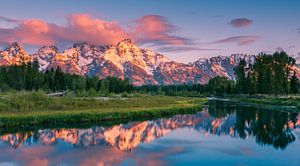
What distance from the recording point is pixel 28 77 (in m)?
129

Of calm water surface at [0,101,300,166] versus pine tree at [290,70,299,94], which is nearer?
calm water surface at [0,101,300,166]

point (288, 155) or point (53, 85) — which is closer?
point (288, 155)

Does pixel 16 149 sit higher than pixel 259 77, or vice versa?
pixel 259 77

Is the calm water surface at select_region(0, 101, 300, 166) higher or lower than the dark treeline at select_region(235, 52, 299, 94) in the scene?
lower

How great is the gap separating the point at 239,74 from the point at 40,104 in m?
97.8

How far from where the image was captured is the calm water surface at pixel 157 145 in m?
26.7

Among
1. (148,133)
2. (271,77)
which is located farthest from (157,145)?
(271,77)

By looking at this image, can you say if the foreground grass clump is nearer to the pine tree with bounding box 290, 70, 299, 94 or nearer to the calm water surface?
the calm water surface

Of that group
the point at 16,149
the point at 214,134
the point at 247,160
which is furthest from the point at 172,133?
the point at 16,149

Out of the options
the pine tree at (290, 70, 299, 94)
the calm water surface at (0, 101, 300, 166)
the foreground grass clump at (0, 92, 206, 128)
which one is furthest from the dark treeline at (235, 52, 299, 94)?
→ the calm water surface at (0, 101, 300, 166)

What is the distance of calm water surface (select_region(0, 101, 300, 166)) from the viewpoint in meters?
26.7

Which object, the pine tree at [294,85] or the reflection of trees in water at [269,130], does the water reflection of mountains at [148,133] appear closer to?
the reflection of trees in water at [269,130]

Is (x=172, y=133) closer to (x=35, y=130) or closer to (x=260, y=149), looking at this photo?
(x=260, y=149)

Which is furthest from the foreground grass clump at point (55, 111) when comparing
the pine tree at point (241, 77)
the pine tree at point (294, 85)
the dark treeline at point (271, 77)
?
the pine tree at point (241, 77)
